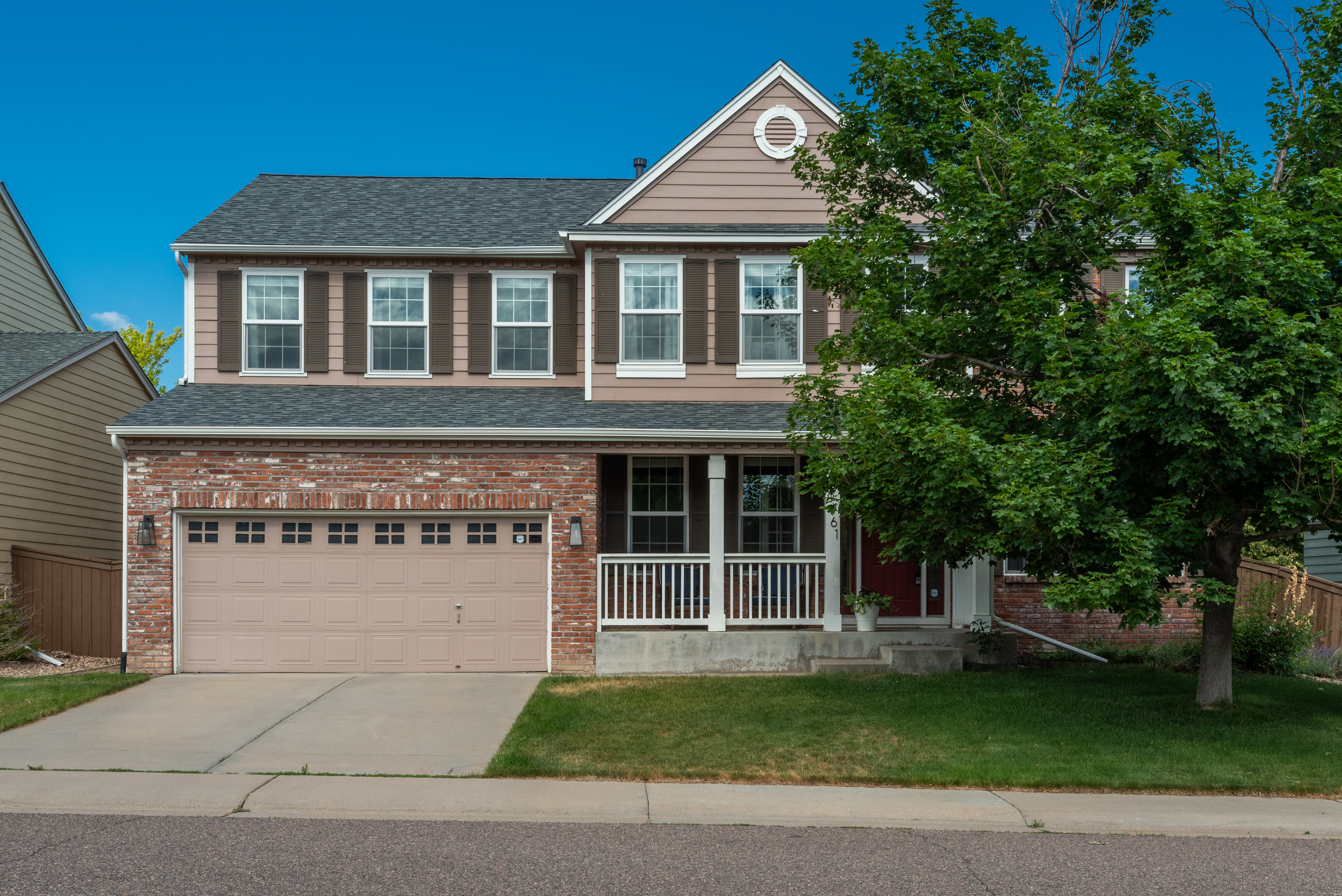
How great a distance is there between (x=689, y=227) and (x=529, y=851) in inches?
387

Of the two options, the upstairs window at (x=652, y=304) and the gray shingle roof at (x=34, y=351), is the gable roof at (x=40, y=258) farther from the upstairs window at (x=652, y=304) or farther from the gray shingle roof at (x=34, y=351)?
the upstairs window at (x=652, y=304)

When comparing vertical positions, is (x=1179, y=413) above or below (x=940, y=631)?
above

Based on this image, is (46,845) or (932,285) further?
(932,285)

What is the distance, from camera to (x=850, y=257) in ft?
35.1

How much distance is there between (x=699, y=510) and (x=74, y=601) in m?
9.21

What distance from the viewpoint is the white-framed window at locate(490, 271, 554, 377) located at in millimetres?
15414

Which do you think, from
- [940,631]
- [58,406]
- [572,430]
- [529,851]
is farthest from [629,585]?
[58,406]

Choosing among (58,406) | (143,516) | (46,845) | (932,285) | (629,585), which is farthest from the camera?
(58,406)

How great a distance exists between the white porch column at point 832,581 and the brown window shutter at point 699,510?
213 cm

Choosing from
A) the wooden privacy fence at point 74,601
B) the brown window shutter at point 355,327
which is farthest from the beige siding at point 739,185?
the wooden privacy fence at point 74,601

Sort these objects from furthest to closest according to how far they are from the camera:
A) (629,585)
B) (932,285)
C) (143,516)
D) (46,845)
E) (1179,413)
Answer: (629,585) → (143,516) → (932,285) → (1179,413) → (46,845)

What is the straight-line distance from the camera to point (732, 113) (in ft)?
48.4

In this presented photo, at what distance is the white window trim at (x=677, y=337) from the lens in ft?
47.9

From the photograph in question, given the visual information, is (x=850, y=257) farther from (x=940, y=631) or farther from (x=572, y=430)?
(x=940, y=631)
